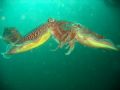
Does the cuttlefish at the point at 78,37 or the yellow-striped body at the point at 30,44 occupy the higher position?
the cuttlefish at the point at 78,37

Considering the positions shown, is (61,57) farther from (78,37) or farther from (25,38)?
(25,38)

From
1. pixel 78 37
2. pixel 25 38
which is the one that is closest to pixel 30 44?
pixel 25 38

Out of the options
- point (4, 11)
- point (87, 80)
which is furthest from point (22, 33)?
point (87, 80)

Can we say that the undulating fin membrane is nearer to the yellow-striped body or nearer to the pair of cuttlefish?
the pair of cuttlefish

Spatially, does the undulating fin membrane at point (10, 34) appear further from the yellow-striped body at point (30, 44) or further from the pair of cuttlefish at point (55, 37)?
the yellow-striped body at point (30, 44)

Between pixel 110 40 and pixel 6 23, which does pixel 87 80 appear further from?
pixel 6 23

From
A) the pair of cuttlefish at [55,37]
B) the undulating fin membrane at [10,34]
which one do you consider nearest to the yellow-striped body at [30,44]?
the pair of cuttlefish at [55,37]

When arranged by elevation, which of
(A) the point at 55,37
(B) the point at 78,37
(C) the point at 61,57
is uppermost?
(B) the point at 78,37
